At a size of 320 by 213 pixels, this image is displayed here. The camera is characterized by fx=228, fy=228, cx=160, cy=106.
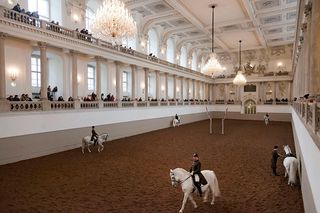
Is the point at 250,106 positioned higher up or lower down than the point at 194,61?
lower down

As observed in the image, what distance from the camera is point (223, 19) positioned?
72.2 ft

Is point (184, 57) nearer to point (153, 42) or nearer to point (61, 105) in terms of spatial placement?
point (153, 42)

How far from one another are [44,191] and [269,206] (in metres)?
6.19

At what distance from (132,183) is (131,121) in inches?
436

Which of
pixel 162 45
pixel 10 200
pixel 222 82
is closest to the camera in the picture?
pixel 10 200

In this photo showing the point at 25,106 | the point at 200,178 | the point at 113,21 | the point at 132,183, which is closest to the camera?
the point at 200,178

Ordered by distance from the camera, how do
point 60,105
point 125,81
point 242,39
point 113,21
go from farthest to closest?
point 242,39, point 125,81, point 60,105, point 113,21

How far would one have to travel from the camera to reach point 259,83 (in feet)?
112

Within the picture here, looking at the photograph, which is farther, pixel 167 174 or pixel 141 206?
pixel 167 174

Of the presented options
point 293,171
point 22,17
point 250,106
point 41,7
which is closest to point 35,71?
point 41,7

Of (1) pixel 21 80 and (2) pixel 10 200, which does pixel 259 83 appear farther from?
(2) pixel 10 200

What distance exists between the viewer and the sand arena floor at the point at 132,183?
5723 millimetres

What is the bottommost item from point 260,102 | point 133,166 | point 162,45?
point 133,166

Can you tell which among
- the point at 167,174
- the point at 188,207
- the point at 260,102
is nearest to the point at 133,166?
the point at 167,174
